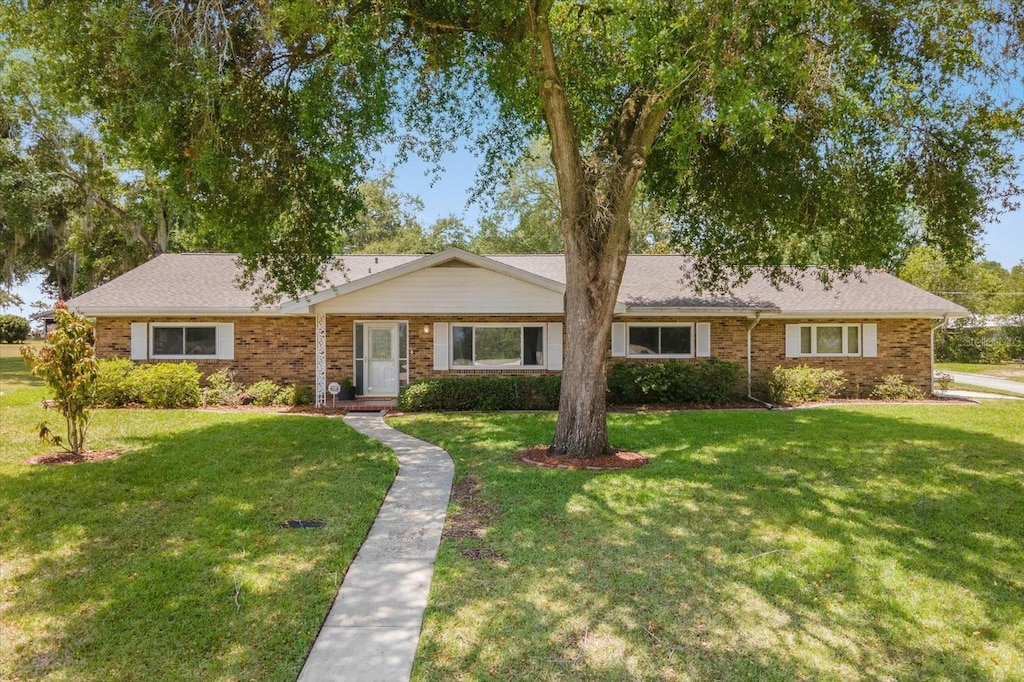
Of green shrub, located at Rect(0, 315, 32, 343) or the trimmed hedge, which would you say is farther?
green shrub, located at Rect(0, 315, 32, 343)

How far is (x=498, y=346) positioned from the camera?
15961 millimetres

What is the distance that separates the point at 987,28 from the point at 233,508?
36.2 ft

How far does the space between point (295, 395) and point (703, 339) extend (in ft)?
35.6

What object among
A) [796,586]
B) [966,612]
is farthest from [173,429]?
[966,612]

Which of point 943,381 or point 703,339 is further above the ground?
point 703,339

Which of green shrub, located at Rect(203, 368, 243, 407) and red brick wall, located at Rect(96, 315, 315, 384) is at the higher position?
red brick wall, located at Rect(96, 315, 315, 384)

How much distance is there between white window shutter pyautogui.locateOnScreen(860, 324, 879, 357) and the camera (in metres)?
17.1

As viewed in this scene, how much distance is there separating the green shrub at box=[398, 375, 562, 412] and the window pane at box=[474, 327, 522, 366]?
1084 mm

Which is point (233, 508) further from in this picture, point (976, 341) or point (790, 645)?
point (976, 341)

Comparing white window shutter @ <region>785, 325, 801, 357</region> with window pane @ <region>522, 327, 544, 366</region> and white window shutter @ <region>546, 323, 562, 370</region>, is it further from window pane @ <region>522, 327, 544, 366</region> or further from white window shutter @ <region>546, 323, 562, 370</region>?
window pane @ <region>522, 327, 544, 366</region>

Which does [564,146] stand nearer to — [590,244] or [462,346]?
[590,244]

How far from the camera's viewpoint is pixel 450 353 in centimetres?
1577

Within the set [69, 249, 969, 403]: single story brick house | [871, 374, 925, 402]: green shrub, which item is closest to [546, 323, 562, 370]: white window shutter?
[69, 249, 969, 403]: single story brick house

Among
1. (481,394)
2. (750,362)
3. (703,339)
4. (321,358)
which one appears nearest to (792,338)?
(750,362)
